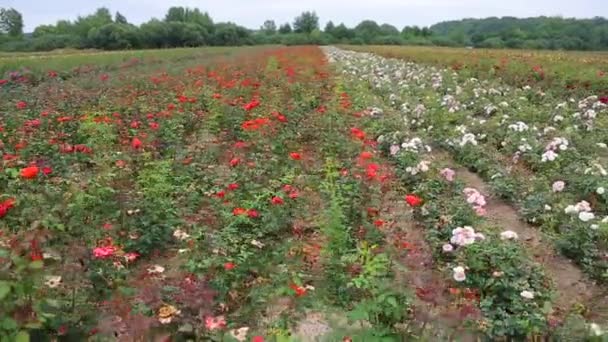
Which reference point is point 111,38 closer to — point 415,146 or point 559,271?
point 415,146

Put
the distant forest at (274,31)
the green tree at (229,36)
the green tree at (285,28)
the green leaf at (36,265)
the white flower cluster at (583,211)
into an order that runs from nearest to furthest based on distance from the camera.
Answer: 1. the green leaf at (36,265)
2. the white flower cluster at (583,211)
3. the distant forest at (274,31)
4. the green tree at (229,36)
5. the green tree at (285,28)

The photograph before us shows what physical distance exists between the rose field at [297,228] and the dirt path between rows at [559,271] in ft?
0.07

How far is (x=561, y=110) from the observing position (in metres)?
9.38

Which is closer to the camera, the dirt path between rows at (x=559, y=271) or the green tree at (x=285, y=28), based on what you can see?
the dirt path between rows at (x=559, y=271)

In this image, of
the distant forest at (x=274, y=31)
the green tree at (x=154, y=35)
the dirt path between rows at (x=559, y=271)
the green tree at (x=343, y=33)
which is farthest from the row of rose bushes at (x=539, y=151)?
the green tree at (x=343, y=33)

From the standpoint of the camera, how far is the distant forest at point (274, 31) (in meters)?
51.4

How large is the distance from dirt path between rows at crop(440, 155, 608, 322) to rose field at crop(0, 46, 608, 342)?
20mm

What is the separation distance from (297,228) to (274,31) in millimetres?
96368

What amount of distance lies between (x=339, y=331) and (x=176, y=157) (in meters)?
4.11

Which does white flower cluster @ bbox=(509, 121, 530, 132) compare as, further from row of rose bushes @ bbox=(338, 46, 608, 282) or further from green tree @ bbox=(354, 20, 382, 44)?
green tree @ bbox=(354, 20, 382, 44)

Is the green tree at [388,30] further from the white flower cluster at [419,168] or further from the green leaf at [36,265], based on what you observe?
the green leaf at [36,265]

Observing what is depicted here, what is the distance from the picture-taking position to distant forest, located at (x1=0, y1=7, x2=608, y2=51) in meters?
51.4

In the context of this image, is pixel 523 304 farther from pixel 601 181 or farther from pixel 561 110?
pixel 561 110

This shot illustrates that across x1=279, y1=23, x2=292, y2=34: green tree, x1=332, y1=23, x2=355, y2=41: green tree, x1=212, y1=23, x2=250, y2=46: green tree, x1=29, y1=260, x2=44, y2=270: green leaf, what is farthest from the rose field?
x1=279, y1=23, x2=292, y2=34: green tree
